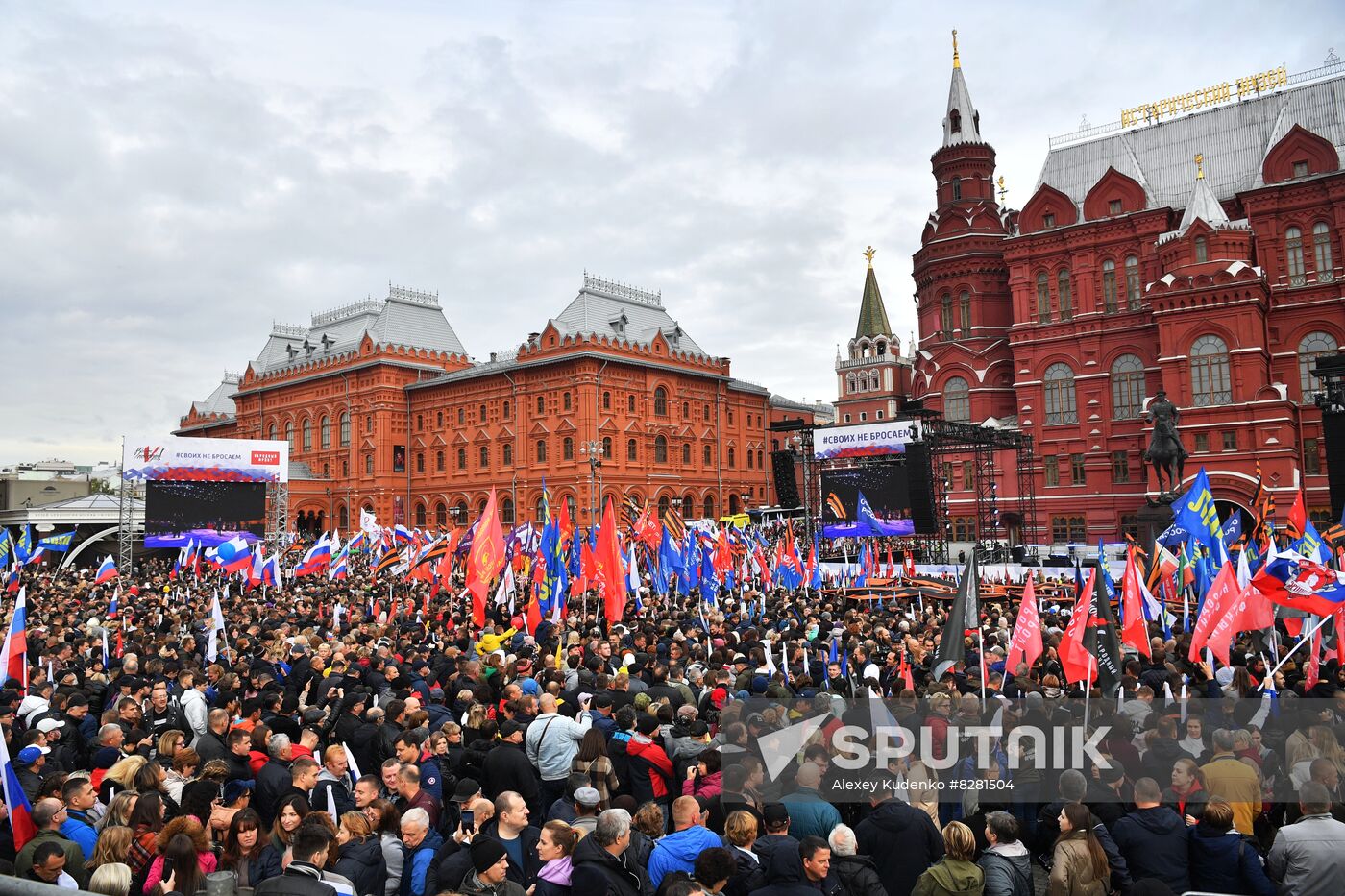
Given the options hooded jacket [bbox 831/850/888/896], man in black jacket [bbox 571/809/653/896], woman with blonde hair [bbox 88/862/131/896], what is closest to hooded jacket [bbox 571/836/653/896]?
man in black jacket [bbox 571/809/653/896]

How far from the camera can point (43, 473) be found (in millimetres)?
84812

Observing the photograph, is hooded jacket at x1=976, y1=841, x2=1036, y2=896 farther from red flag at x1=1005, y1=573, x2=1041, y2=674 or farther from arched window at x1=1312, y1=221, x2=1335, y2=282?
arched window at x1=1312, y1=221, x2=1335, y2=282

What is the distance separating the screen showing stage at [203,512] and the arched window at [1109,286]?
1713 inches

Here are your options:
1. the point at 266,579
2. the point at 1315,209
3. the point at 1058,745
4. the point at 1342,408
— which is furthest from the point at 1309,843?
the point at 1315,209

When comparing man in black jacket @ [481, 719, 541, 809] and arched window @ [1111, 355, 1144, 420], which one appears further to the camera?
arched window @ [1111, 355, 1144, 420]

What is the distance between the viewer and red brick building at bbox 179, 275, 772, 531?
51094 millimetres

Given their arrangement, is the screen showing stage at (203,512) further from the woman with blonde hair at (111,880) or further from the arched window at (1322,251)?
the arched window at (1322,251)

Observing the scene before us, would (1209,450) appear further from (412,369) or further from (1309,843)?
(412,369)

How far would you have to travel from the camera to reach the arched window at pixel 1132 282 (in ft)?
141

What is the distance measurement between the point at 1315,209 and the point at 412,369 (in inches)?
2041

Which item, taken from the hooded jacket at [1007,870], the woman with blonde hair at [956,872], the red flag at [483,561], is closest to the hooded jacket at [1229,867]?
the hooded jacket at [1007,870]

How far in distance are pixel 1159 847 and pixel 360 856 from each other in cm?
503

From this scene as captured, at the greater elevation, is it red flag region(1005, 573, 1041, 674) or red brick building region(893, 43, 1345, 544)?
red brick building region(893, 43, 1345, 544)

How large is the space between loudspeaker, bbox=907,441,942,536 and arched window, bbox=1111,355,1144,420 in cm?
1309
